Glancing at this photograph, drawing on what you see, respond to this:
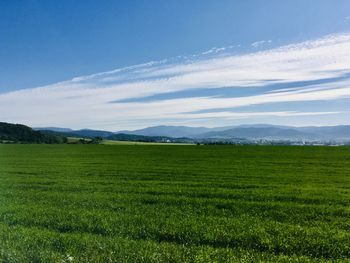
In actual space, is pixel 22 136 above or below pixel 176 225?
above

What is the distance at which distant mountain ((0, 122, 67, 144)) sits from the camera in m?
170

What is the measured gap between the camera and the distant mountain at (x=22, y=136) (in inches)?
6688

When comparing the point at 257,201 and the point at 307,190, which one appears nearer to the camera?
the point at 257,201

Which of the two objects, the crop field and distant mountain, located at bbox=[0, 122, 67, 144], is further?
distant mountain, located at bbox=[0, 122, 67, 144]

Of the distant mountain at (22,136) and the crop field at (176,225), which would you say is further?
the distant mountain at (22,136)

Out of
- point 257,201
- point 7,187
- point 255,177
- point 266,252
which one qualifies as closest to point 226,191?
point 257,201

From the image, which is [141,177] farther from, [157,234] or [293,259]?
[293,259]

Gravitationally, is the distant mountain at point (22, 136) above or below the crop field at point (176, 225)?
above

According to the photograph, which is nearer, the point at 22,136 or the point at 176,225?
the point at 176,225

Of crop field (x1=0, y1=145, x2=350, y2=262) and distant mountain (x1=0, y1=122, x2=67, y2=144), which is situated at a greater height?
distant mountain (x1=0, y1=122, x2=67, y2=144)

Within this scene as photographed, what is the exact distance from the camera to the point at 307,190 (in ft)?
79.0

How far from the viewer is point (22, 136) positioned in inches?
6880

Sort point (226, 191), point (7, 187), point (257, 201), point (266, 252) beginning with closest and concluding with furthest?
point (266, 252), point (257, 201), point (226, 191), point (7, 187)

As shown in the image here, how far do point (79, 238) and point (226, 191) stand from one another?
1233 cm
